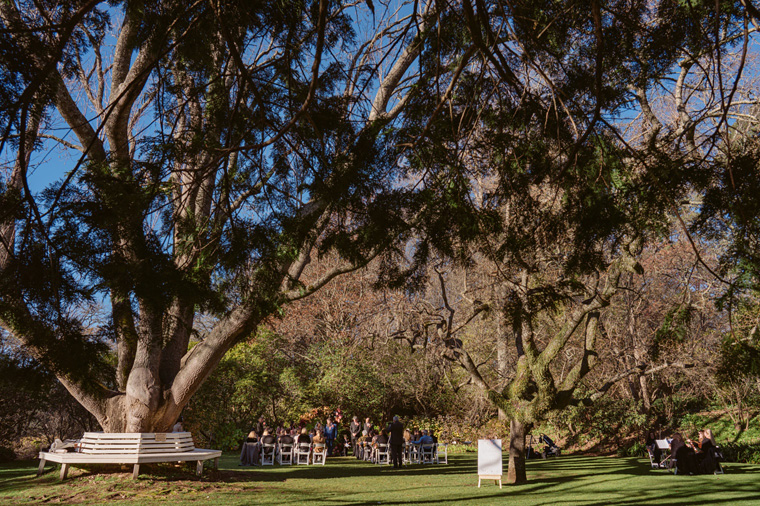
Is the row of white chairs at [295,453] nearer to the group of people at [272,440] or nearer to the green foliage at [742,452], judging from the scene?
the group of people at [272,440]

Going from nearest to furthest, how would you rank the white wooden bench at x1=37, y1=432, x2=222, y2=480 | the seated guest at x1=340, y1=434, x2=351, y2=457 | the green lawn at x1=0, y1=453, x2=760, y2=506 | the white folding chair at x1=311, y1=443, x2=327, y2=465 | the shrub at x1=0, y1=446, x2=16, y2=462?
the green lawn at x1=0, y1=453, x2=760, y2=506 → the white wooden bench at x1=37, y1=432, x2=222, y2=480 → the white folding chair at x1=311, y1=443, x2=327, y2=465 → the shrub at x1=0, y1=446, x2=16, y2=462 → the seated guest at x1=340, y1=434, x2=351, y2=457

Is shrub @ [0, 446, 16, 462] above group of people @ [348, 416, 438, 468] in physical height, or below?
below

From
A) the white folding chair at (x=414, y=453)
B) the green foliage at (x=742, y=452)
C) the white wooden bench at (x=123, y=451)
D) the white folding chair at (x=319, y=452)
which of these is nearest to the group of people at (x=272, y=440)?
the white folding chair at (x=319, y=452)

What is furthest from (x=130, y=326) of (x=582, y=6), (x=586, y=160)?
(x=582, y=6)

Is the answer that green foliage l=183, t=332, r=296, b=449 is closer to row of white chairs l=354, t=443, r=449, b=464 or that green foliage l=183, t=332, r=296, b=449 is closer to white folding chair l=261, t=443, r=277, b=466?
white folding chair l=261, t=443, r=277, b=466

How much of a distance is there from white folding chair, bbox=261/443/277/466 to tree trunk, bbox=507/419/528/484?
8187 mm

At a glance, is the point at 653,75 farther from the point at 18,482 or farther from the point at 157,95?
the point at 18,482

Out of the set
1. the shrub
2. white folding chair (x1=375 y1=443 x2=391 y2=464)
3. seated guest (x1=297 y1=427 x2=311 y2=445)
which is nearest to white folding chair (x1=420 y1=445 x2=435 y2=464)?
white folding chair (x1=375 y1=443 x2=391 y2=464)

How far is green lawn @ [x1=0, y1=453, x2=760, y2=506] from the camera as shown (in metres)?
8.91

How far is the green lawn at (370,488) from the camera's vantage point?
891 centimetres

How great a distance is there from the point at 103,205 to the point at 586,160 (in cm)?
407

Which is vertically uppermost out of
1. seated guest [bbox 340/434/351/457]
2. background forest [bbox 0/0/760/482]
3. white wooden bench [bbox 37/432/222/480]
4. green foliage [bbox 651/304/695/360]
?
background forest [bbox 0/0/760/482]

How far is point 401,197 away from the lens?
5.42 metres

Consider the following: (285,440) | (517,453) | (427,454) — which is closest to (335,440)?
(285,440)
